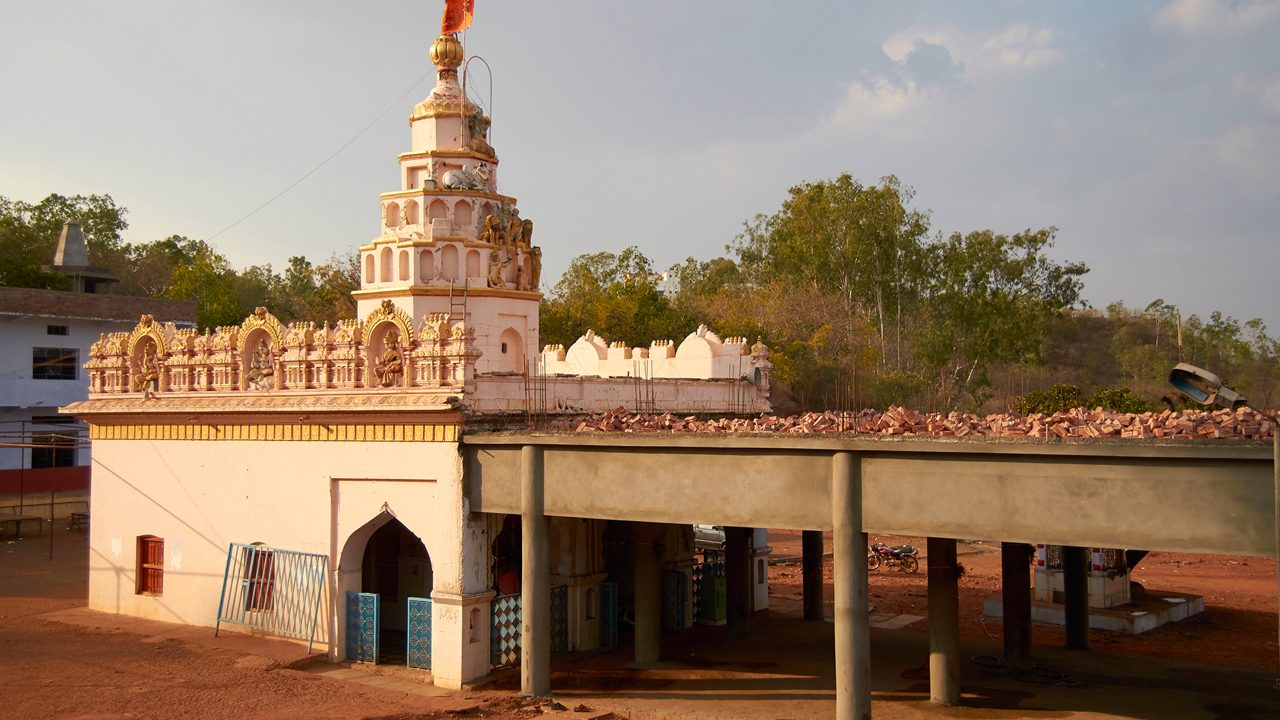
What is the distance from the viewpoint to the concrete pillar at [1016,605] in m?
19.4

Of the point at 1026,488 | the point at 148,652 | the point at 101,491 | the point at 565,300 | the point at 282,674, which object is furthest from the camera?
the point at 565,300

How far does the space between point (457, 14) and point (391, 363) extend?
1059cm

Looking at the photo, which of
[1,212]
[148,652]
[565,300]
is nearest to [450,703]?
[148,652]

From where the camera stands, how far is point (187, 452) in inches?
893

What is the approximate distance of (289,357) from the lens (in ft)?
68.0

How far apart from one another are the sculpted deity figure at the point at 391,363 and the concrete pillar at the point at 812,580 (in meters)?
10.4

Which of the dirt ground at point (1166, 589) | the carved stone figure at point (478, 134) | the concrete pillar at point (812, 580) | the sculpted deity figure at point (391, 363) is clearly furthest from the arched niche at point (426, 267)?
the dirt ground at point (1166, 589)

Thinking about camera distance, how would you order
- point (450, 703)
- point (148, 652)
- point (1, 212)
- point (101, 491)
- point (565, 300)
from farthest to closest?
point (1, 212) < point (565, 300) < point (101, 491) < point (148, 652) < point (450, 703)

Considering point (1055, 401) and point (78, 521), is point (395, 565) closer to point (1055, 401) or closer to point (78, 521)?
point (1055, 401)

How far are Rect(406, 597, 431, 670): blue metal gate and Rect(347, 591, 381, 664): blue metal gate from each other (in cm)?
84

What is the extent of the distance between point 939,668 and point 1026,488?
536cm

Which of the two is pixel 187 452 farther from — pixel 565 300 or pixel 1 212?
pixel 1 212

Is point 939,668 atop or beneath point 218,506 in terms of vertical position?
beneath

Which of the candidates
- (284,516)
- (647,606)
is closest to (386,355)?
(284,516)
